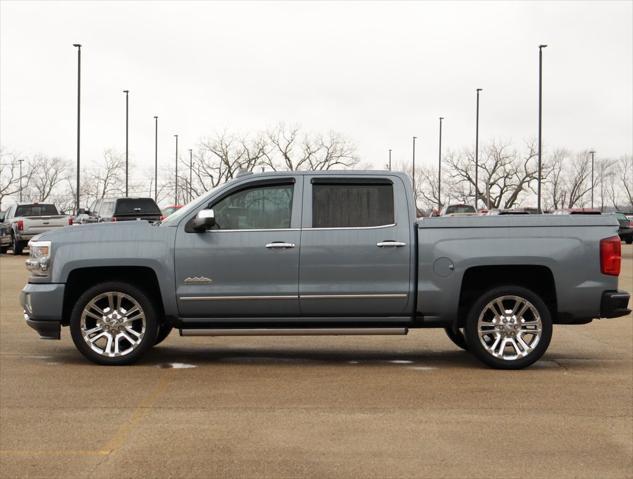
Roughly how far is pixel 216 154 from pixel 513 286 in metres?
79.0

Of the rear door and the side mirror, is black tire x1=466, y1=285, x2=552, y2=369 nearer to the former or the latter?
the rear door

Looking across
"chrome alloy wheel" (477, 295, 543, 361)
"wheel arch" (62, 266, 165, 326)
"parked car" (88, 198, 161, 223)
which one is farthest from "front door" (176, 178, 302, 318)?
"parked car" (88, 198, 161, 223)

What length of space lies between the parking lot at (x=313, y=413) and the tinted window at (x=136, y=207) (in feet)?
62.2

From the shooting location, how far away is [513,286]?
8.91 meters

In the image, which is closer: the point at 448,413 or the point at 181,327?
the point at 448,413

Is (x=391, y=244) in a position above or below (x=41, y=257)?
above

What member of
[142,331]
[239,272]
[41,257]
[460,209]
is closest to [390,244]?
[239,272]

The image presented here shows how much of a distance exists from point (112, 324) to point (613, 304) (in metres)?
5.00

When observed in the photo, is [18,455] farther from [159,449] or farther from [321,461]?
[321,461]

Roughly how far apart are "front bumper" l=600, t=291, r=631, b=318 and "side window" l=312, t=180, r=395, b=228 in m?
2.24

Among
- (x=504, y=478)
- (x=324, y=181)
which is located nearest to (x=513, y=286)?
(x=324, y=181)

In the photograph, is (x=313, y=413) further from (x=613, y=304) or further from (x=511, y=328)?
(x=613, y=304)

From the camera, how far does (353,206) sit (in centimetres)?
904

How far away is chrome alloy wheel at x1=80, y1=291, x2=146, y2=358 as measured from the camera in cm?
896
